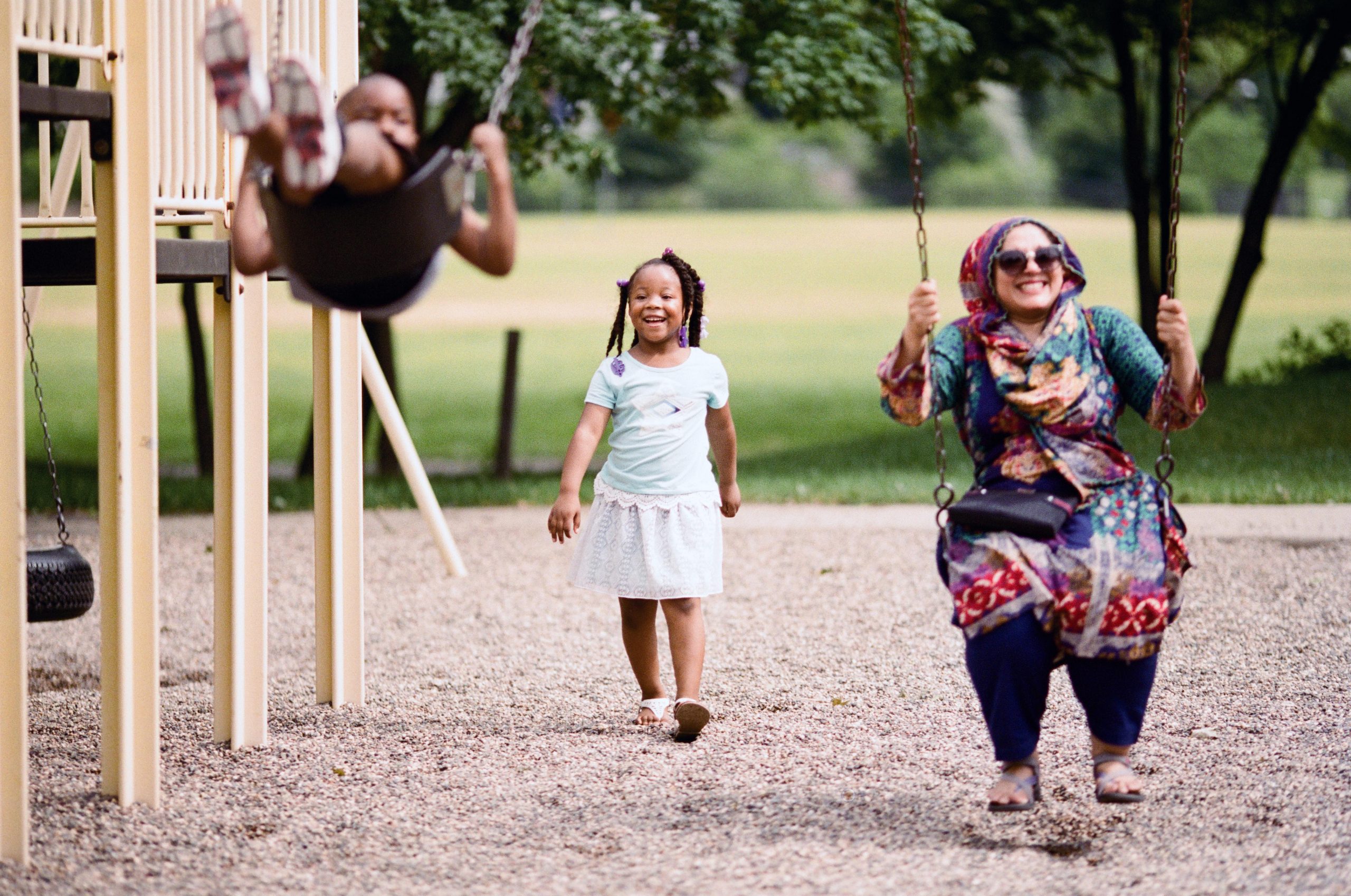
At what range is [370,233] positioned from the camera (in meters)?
3.64

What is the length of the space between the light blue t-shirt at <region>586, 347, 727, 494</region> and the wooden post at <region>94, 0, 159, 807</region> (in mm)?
1474

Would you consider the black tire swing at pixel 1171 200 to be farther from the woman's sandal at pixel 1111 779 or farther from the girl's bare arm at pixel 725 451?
the girl's bare arm at pixel 725 451

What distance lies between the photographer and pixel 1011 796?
4.12 metres

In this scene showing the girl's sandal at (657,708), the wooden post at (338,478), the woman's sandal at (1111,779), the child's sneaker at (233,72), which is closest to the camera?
the child's sneaker at (233,72)

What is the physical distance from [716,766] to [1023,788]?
113 cm

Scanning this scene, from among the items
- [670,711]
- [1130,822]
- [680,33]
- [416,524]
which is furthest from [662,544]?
[680,33]

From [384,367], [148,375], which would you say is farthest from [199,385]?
[148,375]

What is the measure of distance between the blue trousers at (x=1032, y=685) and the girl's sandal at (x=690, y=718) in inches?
50.7

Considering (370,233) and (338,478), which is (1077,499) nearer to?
(370,233)

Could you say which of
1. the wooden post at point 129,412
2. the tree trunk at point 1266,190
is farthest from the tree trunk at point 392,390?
the wooden post at point 129,412

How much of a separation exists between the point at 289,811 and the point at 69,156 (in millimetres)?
3462

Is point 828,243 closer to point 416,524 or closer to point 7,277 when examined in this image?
point 416,524

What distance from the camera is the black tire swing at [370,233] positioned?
11.9 feet

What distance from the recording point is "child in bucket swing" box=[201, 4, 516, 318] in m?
3.36
